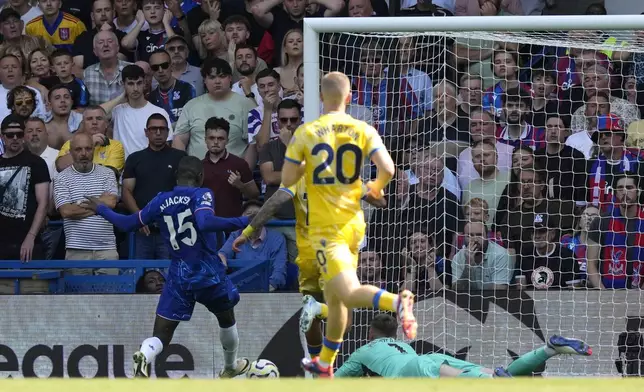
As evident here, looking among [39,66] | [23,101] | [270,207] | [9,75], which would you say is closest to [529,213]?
[270,207]

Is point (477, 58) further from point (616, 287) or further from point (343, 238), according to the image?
point (343, 238)

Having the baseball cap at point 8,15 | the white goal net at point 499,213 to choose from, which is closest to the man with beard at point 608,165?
the white goal net at point 499,213

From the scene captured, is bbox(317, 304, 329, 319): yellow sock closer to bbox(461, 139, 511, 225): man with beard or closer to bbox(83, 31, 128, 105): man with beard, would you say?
bbox(461, 139, 511, 225): man with beard

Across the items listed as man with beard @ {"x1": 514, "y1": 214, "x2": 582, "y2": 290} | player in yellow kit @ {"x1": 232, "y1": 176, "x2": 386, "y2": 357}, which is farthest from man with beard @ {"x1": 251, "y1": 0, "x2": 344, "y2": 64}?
player in yellow kit @ {"x1": 232, "y1": 176, "x2": 386, "y2": 357}

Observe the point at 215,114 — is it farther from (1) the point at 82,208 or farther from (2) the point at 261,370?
(2) the point at 261,370

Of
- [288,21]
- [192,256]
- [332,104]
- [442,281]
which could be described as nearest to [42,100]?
[288,21]

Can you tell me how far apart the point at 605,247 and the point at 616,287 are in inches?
15.7

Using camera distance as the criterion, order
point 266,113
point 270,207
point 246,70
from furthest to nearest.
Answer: point 246,70 < point 266,113 < point 270,207

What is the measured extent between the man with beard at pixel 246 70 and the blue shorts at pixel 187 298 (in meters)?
3.47

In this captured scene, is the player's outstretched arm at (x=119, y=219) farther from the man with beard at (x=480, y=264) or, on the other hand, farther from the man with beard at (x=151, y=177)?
the man with beard at (x=480, y=264)

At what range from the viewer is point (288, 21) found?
13.7m

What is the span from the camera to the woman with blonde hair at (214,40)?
13.6 meters

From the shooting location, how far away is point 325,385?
5832 mm

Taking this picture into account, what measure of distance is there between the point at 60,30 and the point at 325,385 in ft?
31.7
